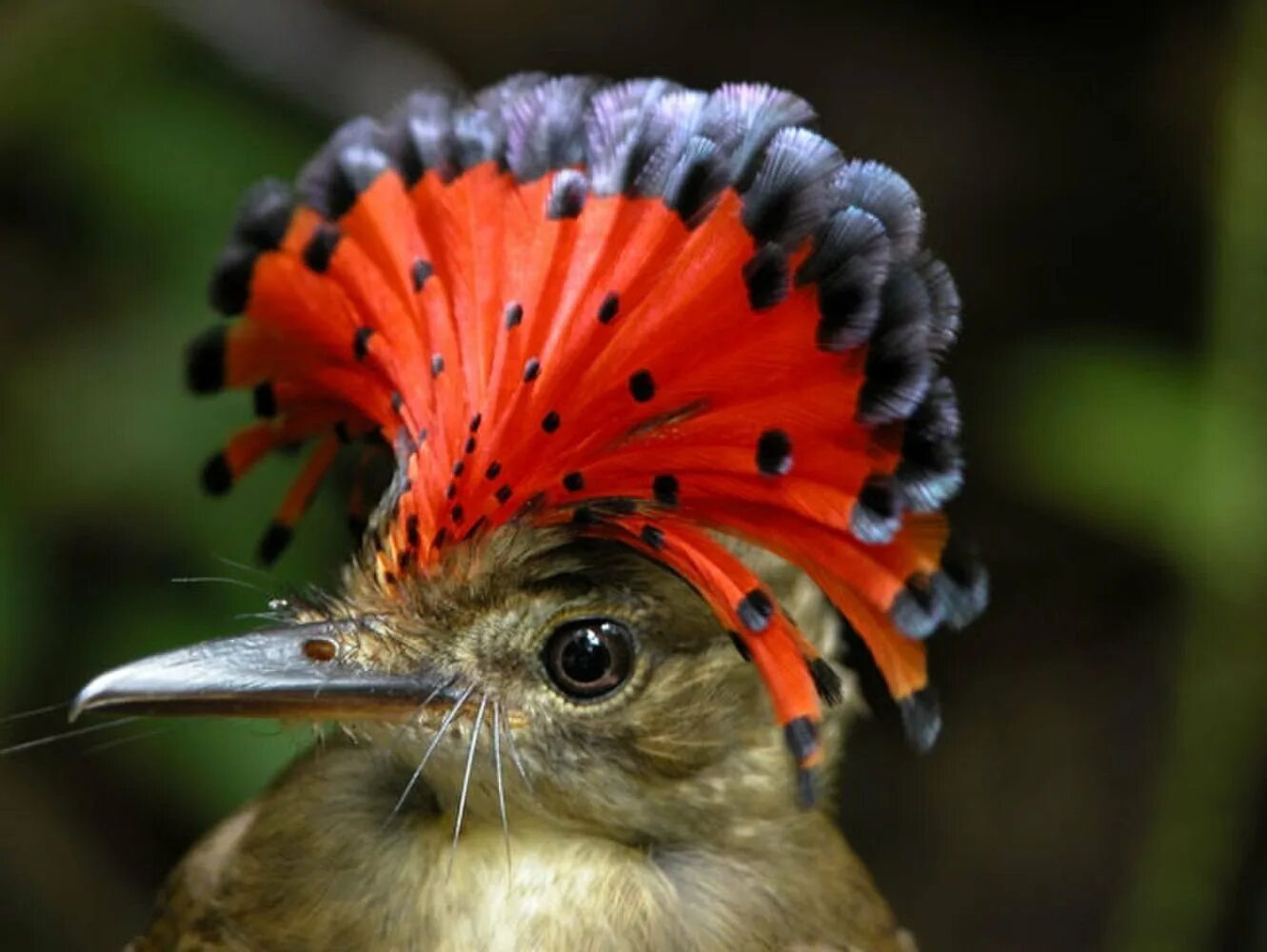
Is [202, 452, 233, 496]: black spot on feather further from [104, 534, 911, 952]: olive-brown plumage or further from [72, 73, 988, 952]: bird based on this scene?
[104, 534, 911, 952]: olive-brown plumage

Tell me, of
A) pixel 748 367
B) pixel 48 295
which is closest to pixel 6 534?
pixel 48 295

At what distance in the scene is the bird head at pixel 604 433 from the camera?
139 centimetres

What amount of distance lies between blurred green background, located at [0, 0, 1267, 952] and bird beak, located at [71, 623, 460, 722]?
0.40 metres

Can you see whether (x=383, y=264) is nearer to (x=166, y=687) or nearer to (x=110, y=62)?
(x=166, y=687)

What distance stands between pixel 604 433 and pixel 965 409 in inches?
68.7

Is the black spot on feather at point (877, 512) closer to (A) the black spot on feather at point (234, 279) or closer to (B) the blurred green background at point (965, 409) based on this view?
(A) the black spot on feather at point (234, 279)

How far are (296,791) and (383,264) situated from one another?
474 mm

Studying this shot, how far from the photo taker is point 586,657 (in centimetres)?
157

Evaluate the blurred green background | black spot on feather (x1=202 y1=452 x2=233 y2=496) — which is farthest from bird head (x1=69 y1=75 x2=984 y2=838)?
the blurred green background

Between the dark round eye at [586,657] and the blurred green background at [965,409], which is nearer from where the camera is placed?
the dark round eye at [586,657]

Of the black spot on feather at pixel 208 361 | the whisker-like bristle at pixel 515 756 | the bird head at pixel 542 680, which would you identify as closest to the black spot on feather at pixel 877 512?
the bird head at pixel 542 680

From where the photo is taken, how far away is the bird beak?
138 cm

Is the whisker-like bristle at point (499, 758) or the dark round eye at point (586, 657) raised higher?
the dark round eye at point (586, 657)

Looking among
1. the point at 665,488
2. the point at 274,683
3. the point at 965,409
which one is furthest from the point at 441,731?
the point at 965,409
